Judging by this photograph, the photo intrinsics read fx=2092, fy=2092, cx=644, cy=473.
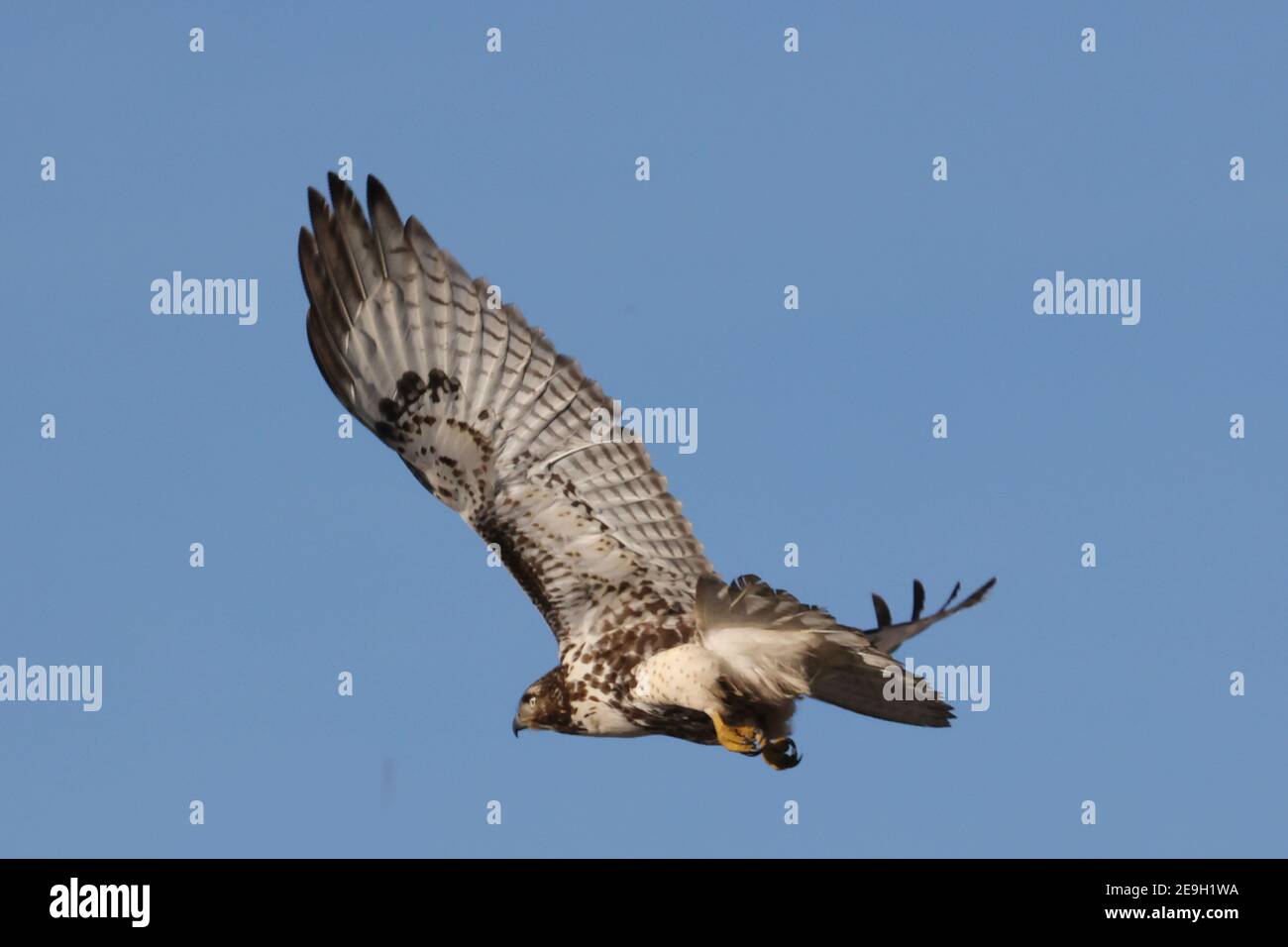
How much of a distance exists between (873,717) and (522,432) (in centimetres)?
352

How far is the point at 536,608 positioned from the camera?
15680 millimetres

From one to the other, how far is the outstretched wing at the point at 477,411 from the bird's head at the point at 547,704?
52 centimetres

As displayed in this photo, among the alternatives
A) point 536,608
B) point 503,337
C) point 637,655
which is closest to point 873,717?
point 637,655

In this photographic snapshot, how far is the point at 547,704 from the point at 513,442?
6.74ft

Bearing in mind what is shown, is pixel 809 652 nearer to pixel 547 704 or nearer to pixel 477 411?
pixel 547 704

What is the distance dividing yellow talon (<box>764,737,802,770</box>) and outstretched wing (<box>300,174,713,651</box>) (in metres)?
1.67

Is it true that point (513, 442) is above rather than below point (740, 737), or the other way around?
above

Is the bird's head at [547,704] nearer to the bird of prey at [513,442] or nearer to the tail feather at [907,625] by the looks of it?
the bird of prey at [513,442]

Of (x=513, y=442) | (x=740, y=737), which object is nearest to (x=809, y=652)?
(x=740, y=737)

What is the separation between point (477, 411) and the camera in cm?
1596

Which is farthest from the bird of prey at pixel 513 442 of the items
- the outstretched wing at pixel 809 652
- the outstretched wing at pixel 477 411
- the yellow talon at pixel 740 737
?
the outstretched wing at pixel 809 652

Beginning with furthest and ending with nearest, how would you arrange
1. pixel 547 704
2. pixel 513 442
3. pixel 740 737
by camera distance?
1. pixel 513 442
2. pixel 547 704
3. pixel 740 737

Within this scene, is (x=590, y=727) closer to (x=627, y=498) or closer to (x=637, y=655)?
(x=637, y=655)

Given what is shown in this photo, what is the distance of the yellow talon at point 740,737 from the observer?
14.2 meters
